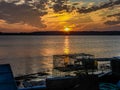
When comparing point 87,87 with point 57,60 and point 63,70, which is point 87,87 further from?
point 57,60

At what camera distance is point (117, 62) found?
2128 centimetres

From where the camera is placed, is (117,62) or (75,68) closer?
(117,62)

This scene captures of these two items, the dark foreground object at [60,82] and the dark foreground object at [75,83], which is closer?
the dark foreground object at [60,82]

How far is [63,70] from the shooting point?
35094 millimetres

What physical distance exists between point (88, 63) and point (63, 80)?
19.2 meters

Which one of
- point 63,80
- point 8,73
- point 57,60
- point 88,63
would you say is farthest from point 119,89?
point 57,60

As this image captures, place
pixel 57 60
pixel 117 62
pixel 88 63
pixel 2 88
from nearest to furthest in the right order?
pixel 2 88, pixel 117 62, pixel 88 63, pixel 57 60

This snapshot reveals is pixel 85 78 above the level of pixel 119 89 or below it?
above

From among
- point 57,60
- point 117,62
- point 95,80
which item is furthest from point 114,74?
point 57,60

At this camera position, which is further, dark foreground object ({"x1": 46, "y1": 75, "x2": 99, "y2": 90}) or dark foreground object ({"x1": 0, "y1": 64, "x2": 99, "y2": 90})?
dark foreground object ({"x1": 46, "y1": 75, "x2": 99, "y2": 90})

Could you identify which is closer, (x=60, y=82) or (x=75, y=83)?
(x=75, y=83)

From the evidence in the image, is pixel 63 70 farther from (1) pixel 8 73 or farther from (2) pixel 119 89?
(1) pixel 8 73

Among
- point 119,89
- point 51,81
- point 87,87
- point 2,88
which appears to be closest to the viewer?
point 2,88

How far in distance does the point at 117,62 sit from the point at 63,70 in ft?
47.2
